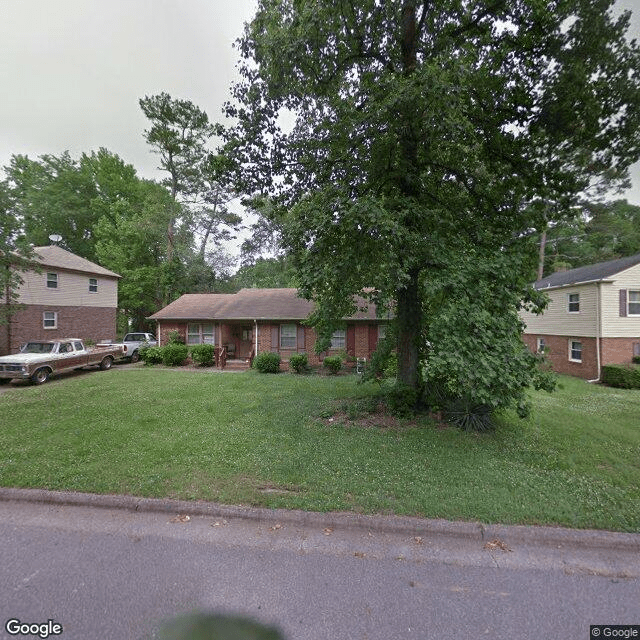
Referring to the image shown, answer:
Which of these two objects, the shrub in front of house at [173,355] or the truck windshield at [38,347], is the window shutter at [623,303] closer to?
the shrub in front of house at [173,355]

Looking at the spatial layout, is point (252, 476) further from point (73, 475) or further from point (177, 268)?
point (177, 268)

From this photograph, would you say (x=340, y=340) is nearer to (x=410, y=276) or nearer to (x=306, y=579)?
(x=410, y=276)

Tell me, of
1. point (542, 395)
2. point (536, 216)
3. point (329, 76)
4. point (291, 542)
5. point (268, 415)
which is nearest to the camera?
point (291, 542)

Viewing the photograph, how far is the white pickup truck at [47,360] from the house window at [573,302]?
22671mm

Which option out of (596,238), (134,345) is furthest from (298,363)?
(596,238)

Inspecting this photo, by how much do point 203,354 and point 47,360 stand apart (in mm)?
5798

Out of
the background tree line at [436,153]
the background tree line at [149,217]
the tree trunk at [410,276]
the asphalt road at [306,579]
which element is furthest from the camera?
the background tree line at [149,217]

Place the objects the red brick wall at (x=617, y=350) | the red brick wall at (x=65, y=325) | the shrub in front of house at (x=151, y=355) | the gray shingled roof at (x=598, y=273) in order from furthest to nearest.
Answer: the red brick wall at (x=65, y=325)
the shrub in front of house at (x=151, y=355)
the gray shingled roof at (x=598, y=273)
the red brick wall at (x=617, y=350)

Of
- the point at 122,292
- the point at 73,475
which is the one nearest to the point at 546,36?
the point at 73,475

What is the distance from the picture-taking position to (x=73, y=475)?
4.54m

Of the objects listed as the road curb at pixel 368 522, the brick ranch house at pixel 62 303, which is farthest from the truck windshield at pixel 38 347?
the road curb at pixel 368 522

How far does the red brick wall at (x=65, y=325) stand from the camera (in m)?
16.9

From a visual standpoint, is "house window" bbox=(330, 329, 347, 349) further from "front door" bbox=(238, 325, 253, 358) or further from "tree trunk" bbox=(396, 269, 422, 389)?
"tree trunk" bbox=(396, 269, 422, 389)

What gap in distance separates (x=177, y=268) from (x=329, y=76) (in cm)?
2215
